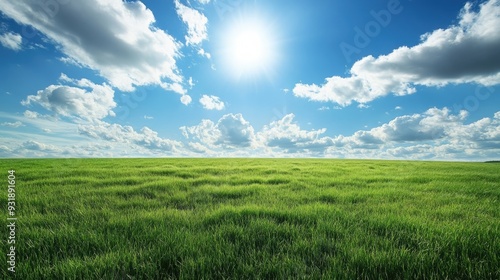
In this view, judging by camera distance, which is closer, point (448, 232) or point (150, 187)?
point (448, 232)

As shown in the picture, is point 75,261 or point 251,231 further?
point 251,231

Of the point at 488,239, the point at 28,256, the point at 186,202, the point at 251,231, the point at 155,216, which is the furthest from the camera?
the point at 186,202

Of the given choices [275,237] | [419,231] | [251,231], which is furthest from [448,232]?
[251,231]

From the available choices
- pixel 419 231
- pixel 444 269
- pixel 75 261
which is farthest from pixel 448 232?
pixel 75 261

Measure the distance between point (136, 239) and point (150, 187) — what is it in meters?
4.61

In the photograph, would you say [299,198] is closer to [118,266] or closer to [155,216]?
[155,216]

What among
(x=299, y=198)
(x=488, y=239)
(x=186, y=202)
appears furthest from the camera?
(x=299, y=198)

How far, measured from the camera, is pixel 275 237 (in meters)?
3.58

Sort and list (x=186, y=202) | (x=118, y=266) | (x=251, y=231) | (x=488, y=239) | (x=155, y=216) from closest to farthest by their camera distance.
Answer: (x=118, y=266) < (x=488, y=239) < (x=251, y=231) < (x=155, y=216) < (x=186, y=202)

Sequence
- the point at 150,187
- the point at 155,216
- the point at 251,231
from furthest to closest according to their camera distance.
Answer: the point at 150,187, the point at 155,216, the point at 251,231

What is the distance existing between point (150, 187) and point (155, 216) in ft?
12.0

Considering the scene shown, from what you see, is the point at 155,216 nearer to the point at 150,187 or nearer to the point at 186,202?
the point at 186,202

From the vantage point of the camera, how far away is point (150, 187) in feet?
25.7

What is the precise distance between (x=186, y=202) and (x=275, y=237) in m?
3.03
